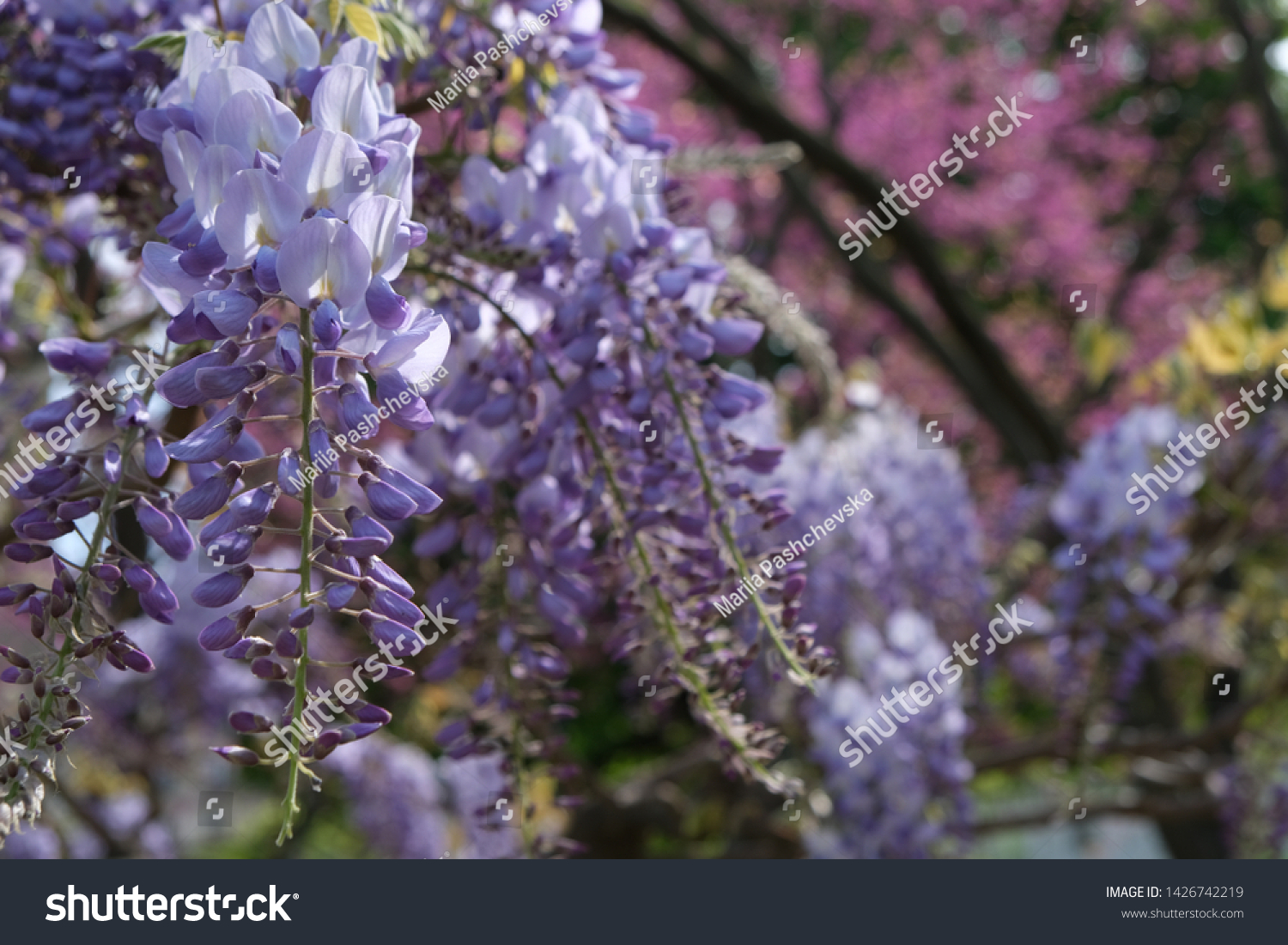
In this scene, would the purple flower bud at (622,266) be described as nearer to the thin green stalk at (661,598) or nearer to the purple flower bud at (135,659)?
the thin green stalk at (661,598)

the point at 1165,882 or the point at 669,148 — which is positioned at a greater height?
the point at 669,148

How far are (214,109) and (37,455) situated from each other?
0.48 m

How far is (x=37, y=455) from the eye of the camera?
91 cm

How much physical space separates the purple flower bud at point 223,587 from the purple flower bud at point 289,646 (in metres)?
0.04

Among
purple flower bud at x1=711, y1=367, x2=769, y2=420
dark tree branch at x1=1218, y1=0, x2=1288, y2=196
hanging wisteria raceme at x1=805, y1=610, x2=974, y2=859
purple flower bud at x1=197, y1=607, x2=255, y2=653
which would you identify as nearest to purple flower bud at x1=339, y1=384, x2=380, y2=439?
purple flower bud at x1=197, y1=607, x2=255, y2=653

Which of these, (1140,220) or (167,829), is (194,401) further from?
(1140,220)

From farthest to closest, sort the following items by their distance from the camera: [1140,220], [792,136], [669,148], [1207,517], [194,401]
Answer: [1140,220] < [792,136] < [1207,517] < [669,148] < [194,401]

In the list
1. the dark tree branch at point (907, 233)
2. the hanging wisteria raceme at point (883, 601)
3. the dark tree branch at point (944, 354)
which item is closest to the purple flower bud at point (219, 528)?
the hanging wisteria raceme at point (883, 601)

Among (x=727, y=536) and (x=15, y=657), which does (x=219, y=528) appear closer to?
(x=15, y=657)

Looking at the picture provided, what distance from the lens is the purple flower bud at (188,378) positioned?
21.2 inches

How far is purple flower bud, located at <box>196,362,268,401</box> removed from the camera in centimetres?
53

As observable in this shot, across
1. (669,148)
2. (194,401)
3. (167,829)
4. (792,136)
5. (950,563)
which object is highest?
(792,136)

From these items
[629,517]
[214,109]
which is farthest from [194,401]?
[629,517]

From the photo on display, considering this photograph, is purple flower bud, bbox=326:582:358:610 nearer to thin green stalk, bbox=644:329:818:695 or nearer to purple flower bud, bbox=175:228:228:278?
purple flower bud, bbox=175:228:228:278
